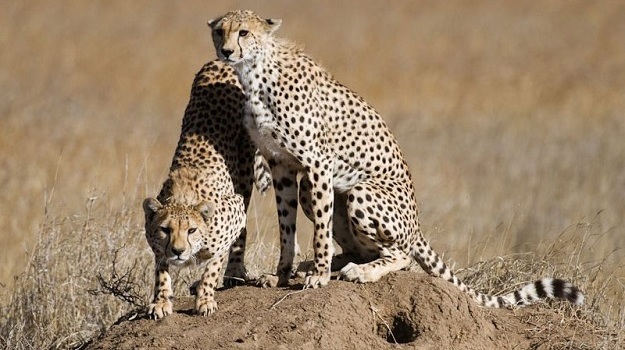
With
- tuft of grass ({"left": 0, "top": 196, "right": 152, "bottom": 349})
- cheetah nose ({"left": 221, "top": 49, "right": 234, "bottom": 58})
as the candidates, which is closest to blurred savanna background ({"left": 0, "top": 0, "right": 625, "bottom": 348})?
tuft of grass ({"left": 0, "top": 196, "right": 152, "bottom": 349})

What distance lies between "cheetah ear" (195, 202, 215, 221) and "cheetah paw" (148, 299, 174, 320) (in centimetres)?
46

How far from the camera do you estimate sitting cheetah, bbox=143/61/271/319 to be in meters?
6.53

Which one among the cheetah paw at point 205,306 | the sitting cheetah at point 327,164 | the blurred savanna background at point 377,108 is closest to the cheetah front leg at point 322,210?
the sitting cheetah at point 327,164

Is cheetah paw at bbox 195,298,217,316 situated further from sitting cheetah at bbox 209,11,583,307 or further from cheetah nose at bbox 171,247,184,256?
sitting cheetah at bbox 209,11,583,307

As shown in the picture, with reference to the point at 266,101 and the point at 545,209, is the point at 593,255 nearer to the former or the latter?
the point at 545,209

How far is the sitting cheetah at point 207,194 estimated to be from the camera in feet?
21.4

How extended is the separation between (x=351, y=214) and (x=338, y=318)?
33.4 inches

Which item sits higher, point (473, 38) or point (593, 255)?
point (473, 38)

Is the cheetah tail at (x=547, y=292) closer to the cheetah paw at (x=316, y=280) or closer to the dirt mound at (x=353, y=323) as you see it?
the dirt mound at (x=353, y=323)

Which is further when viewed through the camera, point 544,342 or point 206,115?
point 206,115

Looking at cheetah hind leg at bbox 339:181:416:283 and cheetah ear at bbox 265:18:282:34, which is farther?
cheetah hind leg at bbox 339:181:416:283

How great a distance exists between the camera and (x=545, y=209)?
14.4 meters

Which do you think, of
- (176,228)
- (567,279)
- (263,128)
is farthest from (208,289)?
(567,279)

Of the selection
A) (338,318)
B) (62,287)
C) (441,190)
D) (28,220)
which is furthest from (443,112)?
(338,318)
